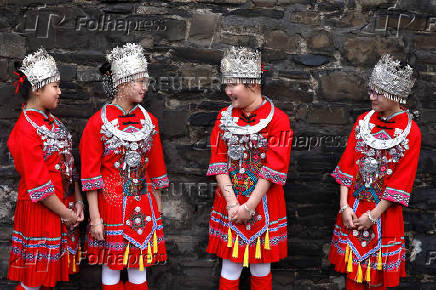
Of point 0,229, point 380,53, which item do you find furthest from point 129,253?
point 380,53

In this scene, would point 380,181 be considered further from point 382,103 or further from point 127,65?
point 127,65

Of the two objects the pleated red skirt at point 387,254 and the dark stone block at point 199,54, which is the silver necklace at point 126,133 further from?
the pleated red skirt at point 387,254

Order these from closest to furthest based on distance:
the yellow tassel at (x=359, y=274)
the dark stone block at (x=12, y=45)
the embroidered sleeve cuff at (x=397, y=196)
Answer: the embroidered sleeve cuff at (x=397, y=196)
the yellow tassel at (x=359, y=274)
the dark stone block at (x=12, y=45)

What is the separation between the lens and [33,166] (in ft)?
9.93

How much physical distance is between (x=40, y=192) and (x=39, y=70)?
0.81 meters

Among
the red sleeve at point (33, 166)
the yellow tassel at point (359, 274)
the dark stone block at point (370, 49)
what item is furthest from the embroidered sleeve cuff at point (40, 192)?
the dark stone block at point (370, 49)

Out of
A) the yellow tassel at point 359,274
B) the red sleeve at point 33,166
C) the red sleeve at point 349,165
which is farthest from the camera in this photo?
the red sleeve at point 349,165

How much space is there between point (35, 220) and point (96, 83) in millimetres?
1142

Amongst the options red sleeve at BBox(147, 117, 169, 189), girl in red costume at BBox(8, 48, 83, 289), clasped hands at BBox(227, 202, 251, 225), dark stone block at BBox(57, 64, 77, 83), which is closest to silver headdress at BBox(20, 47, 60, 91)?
girl in red costume at BBox(8, 48, 83, 289)

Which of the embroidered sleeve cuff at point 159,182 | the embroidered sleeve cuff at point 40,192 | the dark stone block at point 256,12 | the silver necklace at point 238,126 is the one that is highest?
the dark stone block at point 256,12

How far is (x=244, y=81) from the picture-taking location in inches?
127

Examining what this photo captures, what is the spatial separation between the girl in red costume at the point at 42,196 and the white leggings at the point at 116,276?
25 centimetres

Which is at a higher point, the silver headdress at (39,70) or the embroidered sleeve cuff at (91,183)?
the silver headdress at (39,70)

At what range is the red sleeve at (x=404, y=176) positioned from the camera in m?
3.15
